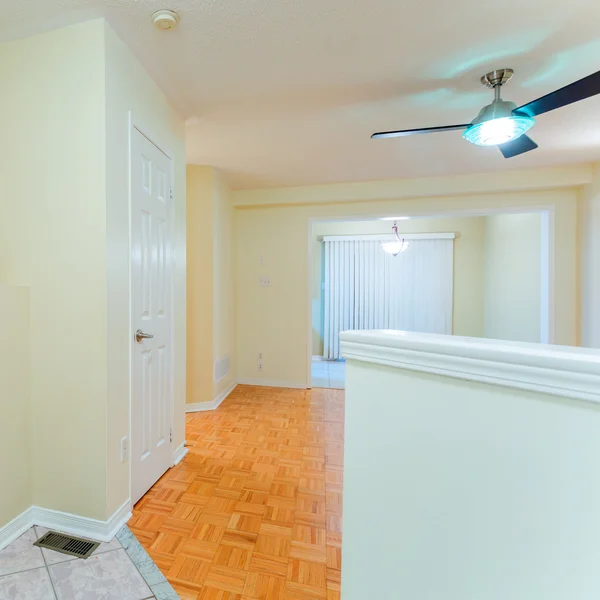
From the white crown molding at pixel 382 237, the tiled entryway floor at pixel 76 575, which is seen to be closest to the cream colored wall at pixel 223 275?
the tiled entryway floor at pixel 76 575

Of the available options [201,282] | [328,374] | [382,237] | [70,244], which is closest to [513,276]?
[382,237]

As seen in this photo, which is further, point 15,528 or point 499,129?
point 499,129

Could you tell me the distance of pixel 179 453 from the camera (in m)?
2.21

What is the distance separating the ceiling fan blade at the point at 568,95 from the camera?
132 cm

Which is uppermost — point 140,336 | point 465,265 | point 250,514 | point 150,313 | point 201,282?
point 465,265

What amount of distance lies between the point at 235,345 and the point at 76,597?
2894 mm

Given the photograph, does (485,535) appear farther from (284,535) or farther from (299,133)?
(299,133)

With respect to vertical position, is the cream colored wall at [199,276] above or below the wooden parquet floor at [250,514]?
above

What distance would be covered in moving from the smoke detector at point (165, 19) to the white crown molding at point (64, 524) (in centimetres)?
229

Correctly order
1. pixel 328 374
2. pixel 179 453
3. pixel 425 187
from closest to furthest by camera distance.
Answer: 1. pixel 179 453
2. pixel 425 187
3. pixel 328 374

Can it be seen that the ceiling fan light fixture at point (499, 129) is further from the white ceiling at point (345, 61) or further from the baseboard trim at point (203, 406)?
the baseboard trim at point (203, 406)

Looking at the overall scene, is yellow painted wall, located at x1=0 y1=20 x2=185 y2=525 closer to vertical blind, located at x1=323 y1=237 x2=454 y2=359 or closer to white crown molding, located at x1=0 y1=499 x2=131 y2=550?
white crown molding, located at x1=0 y1=499 x2=131 y2=550

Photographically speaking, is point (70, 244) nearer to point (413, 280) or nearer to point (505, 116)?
point (505, 116)

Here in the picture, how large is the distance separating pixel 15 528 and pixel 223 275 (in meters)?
2.53
